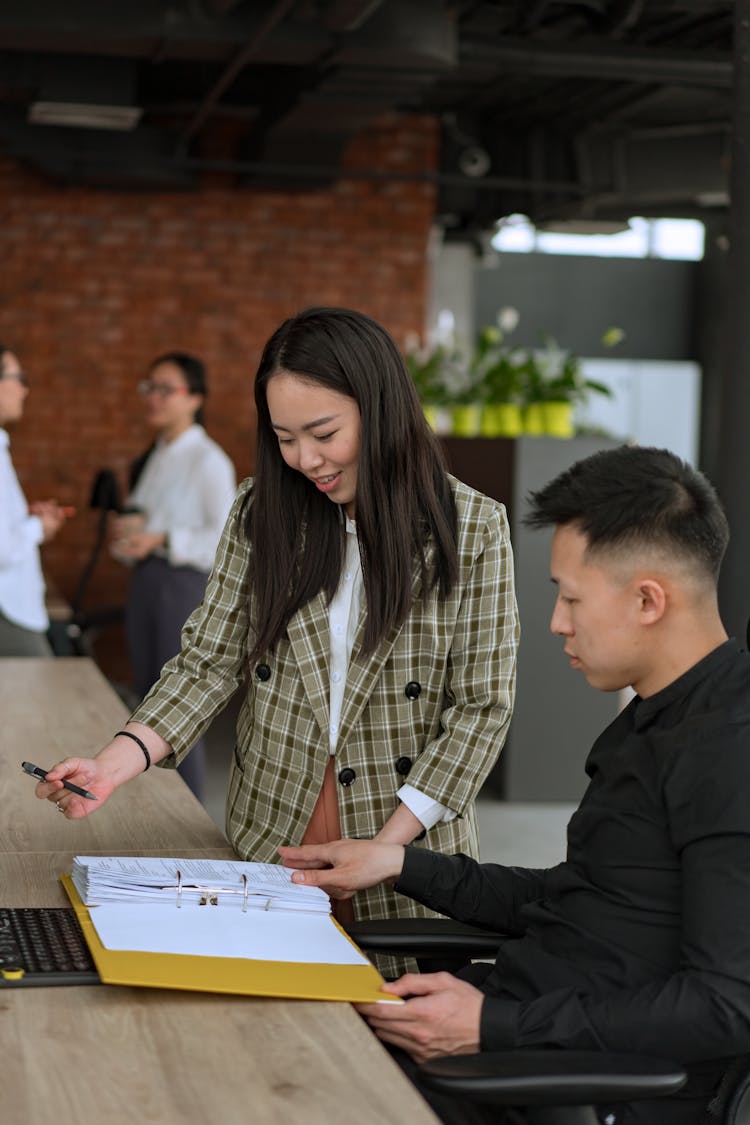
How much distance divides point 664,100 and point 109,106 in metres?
3.61

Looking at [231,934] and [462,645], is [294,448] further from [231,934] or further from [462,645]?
[231,934]

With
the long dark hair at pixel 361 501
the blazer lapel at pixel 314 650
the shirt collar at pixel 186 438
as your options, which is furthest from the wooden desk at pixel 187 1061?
the shirt collar at pixel 186 438

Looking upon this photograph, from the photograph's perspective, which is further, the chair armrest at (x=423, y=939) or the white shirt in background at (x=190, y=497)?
the white shirt in background at (x=190, y=497)

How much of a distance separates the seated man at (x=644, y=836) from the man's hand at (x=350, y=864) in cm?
23

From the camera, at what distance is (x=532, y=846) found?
16.9ft

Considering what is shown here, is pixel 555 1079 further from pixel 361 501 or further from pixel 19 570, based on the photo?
pixel 19 570

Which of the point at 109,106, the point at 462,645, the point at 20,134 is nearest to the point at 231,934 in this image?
the point at 462,645

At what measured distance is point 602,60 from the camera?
6.25 metres

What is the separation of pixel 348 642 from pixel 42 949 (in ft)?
2.17

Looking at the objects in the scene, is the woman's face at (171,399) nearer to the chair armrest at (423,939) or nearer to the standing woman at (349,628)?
the standing woman at (349,628)

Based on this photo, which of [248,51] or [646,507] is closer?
[646,507]

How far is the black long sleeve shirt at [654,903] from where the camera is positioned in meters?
1.39

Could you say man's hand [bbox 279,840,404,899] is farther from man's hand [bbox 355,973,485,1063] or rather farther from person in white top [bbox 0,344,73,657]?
person in white top [bbox 0,344,73,657]

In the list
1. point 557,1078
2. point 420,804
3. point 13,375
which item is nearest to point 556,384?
point 13,375
